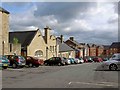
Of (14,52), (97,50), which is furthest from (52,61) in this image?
(97,50)

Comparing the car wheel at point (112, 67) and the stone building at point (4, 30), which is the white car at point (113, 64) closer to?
the car wheel at point (112, 67)

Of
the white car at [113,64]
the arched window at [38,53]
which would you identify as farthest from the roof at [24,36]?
the white car at [113,64]

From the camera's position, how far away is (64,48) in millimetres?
87438

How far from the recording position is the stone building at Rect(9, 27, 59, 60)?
6075cm

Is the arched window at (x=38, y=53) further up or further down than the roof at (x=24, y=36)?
further down

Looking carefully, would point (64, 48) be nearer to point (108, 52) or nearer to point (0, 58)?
point (0, 58)

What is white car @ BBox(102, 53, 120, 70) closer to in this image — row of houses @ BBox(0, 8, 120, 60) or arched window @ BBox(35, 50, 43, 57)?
row of houses @ BBox(0, 8, 120, 60)

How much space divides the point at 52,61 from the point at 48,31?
70.9 feet

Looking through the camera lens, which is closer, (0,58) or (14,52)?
(0,58)

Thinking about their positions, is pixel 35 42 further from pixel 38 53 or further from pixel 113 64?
pixel 113 64

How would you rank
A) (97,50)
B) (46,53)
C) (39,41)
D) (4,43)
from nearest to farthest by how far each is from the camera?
(4,43)
(39,41)
(46,53)
(97,50)

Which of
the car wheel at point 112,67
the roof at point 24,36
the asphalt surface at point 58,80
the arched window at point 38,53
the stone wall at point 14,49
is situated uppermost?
the roof at point 24,36

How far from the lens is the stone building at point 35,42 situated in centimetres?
6075

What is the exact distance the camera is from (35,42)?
2488 inches
